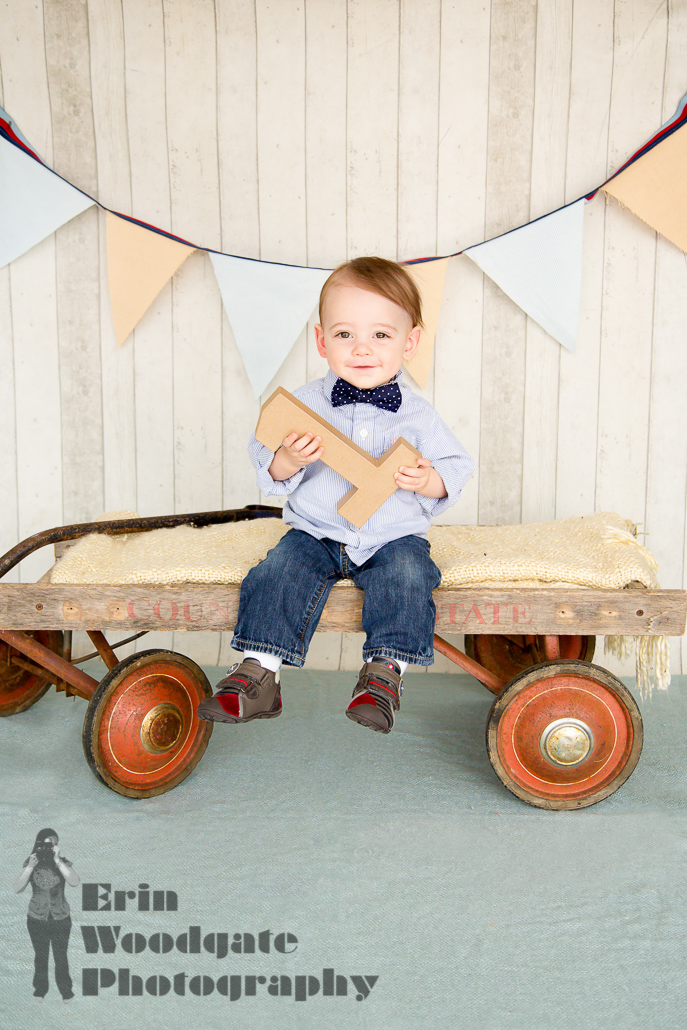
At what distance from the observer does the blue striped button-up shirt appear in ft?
5.30

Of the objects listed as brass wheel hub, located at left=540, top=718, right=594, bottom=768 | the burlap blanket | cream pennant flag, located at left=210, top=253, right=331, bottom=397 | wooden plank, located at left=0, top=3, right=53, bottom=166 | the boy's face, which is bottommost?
brass wheel hub, located at left=540, top=718, right=594, bottom=768

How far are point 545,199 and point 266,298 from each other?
899mm

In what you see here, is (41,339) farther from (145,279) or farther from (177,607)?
(177,607)

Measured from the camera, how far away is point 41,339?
2418 mm

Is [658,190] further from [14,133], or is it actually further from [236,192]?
[14,133]

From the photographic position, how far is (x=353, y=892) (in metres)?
1.25

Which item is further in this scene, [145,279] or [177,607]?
[145,279]

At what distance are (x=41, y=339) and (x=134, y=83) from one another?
2.74 feet

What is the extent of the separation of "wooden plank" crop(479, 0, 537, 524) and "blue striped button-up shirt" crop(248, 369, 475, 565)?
764 millimetres

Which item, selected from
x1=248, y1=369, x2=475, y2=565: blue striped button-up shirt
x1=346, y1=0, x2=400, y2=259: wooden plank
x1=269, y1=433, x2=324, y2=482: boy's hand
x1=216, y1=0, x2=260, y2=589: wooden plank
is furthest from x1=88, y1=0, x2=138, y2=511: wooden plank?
x1=269, y1=433, x2=324, y2=482: boy's hand

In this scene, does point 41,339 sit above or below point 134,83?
below

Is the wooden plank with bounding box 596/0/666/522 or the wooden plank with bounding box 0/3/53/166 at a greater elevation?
the wooden plank with bounding box 0/3/53/166

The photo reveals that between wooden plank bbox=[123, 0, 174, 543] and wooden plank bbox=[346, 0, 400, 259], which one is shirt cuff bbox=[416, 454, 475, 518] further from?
wooden plank bbox=[123, 0, 174, 543]

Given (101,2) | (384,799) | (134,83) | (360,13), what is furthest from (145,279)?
(384,799)
